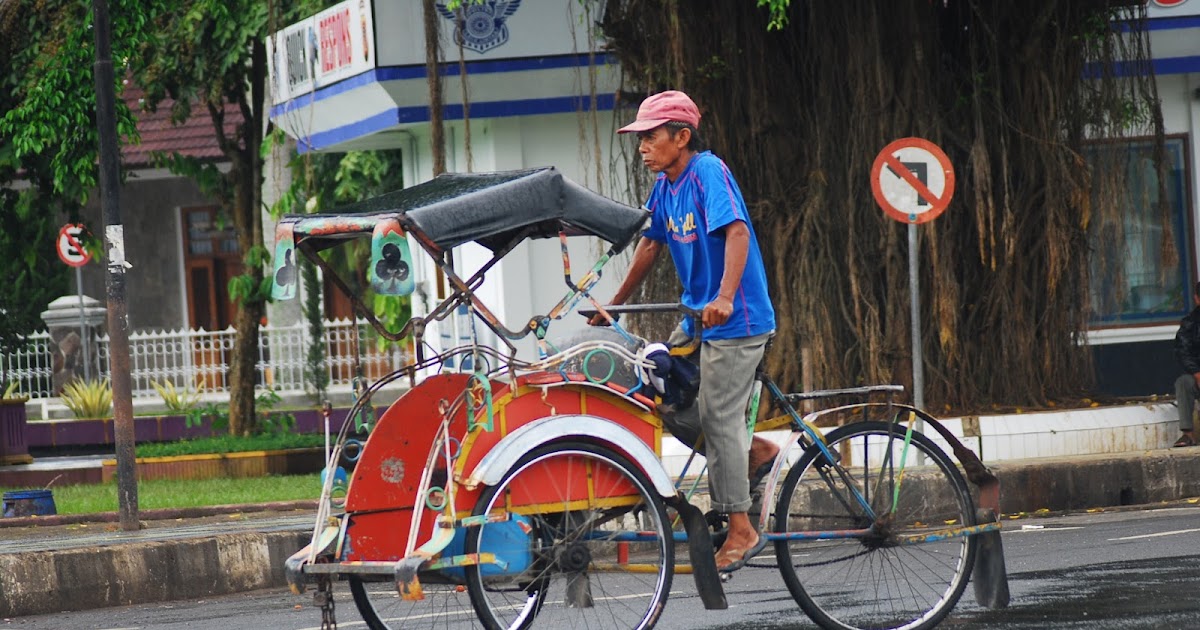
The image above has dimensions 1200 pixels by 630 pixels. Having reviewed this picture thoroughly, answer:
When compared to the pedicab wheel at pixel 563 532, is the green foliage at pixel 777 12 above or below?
above

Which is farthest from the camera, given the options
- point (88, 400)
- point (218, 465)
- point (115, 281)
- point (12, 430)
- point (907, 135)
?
point (88, 400)

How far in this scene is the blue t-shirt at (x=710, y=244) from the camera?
6.07 meters

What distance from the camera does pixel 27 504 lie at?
42.5 ft

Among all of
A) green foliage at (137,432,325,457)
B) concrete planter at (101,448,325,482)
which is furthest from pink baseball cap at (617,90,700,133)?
green foliage at (137,432,325,457)

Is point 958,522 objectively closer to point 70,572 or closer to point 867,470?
point 867,470

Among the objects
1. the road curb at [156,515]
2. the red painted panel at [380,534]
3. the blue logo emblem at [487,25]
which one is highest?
the blue logo emblem at [487,25]

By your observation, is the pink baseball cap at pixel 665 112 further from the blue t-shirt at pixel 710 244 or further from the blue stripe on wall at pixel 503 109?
the blue stripe on wall at pixel 503 109

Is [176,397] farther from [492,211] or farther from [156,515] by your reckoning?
[492,211]

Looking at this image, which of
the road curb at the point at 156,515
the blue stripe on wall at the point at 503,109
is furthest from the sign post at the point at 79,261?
the road curb at the point at 156,515

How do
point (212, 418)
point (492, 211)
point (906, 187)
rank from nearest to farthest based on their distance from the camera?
point (492, 211)
point (906, 187)
point (212, 418)

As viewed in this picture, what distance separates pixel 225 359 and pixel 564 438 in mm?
20610

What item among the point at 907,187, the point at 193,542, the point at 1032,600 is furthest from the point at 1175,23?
the point at 193,542

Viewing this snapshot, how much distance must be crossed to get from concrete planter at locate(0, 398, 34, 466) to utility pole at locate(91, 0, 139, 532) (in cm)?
921

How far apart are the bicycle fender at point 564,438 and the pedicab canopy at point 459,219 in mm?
631
